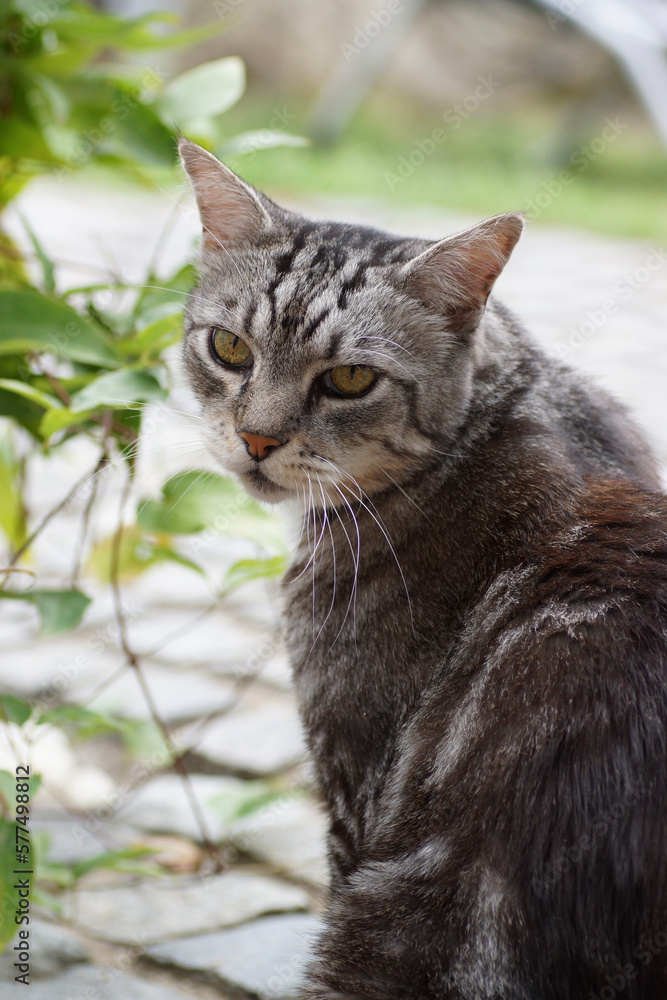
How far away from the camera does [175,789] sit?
8.13ft

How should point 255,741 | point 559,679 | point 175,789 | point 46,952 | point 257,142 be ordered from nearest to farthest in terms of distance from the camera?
point 559,679
point 46,952
point 257,142
point 175,789
point 255,741

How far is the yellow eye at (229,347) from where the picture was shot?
186 cm

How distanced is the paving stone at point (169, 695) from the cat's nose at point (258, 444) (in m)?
1.06

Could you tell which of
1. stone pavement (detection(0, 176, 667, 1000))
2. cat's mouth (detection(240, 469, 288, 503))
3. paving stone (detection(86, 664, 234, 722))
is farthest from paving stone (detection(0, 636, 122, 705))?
cat's mouth (detection(240, 469, 288, 503))

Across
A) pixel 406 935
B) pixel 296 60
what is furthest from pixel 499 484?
pixel 296 60

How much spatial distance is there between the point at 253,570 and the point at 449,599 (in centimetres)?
56

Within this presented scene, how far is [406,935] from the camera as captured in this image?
1.45 meters

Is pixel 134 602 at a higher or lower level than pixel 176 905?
higher

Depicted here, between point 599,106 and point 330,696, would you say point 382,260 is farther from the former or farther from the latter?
point 599,106

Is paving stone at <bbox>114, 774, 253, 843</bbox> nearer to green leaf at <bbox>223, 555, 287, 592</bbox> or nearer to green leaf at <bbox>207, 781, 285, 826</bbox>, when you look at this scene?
green leaf at <bbox>207, 781, 285, 826</bbox>

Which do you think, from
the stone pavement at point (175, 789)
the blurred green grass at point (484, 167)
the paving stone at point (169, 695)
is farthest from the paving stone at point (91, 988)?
the blurred green grass at point (484, 167)

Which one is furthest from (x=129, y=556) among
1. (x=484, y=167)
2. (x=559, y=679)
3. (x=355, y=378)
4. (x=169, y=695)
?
(x=484, y=167)

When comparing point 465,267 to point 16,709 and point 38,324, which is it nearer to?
point 38,324

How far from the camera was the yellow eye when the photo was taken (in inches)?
73.3
